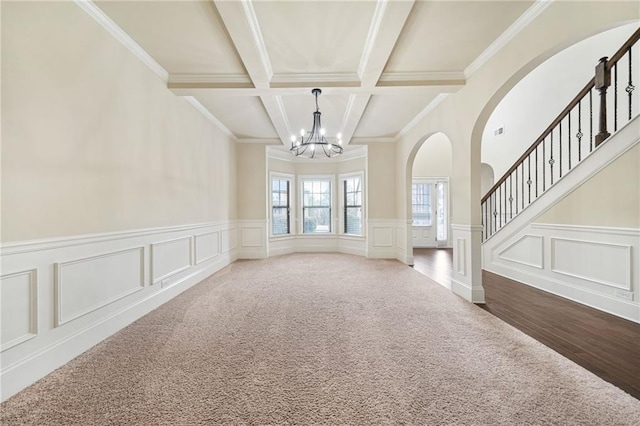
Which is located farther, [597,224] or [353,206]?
[353,206]

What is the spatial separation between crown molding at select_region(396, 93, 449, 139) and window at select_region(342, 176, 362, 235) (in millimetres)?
1830

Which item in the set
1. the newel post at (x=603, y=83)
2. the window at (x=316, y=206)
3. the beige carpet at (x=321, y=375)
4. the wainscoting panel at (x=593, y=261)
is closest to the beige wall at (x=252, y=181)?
the window at (x=316, y=206)

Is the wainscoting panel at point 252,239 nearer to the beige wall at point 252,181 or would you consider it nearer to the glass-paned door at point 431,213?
the beige wall at point 252,181

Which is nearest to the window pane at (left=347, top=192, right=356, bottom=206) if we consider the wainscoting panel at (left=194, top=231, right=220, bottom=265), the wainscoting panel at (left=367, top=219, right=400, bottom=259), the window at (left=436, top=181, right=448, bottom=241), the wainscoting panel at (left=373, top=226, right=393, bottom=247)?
the wainscoting panel at (left=367, top=219, right=400, bottom=259)

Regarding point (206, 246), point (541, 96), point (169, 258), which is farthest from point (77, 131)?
point (541, 96)

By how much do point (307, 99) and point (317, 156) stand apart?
128 inches

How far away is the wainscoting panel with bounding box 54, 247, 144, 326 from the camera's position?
2066 mm

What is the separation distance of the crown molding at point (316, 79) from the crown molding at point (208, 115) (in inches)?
54.0

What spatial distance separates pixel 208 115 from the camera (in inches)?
183

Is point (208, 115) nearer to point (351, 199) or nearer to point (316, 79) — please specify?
point (316, 79)

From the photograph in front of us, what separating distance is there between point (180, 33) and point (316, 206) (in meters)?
5.51

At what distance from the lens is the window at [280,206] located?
719cm

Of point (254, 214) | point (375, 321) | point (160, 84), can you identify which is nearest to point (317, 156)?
point (254, 214)

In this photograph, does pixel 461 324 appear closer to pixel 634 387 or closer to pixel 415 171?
pixel 634 387
